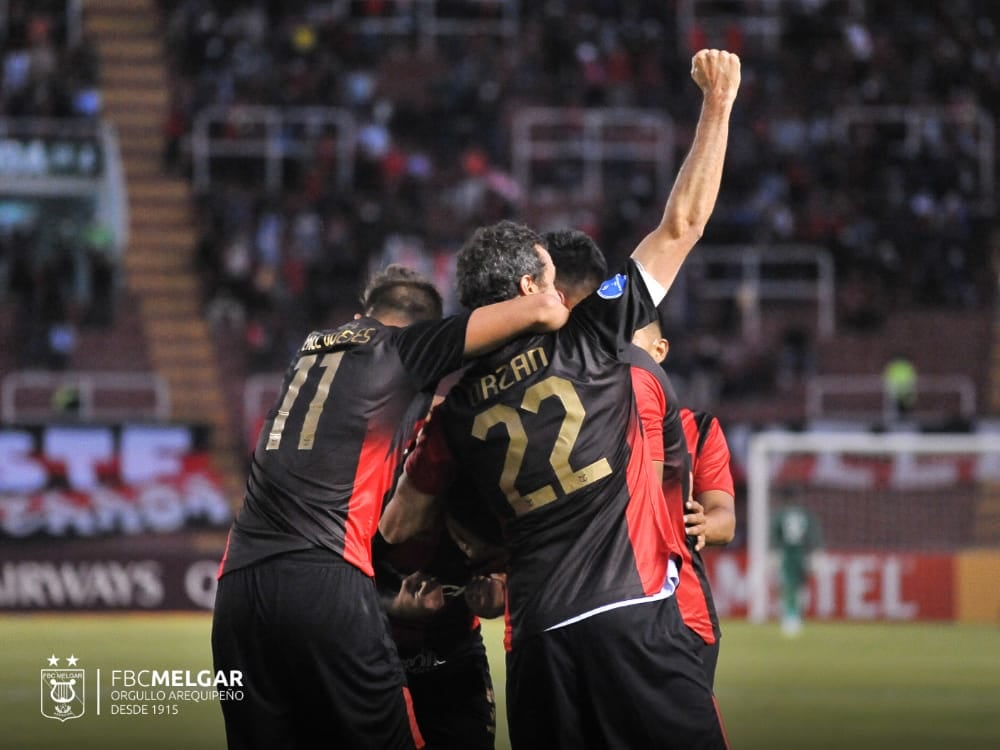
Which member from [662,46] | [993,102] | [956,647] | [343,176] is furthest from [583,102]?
[956,647]

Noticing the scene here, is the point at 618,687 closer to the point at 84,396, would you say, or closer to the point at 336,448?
the point at 336,448

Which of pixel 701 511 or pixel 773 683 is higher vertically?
pixel 701 511

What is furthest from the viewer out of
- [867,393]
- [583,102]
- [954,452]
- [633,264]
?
[583,102]

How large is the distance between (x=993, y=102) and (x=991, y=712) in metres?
18.9

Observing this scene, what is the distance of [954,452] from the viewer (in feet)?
70.8

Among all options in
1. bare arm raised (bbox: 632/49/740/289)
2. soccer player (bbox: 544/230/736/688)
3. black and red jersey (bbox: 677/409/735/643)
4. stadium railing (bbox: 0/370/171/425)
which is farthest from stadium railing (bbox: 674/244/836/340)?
bare arm raised (bbox: 632/49/740/289)

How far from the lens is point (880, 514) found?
2183 cm

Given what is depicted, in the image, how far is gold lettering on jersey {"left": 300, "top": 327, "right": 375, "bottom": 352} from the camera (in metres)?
5.42

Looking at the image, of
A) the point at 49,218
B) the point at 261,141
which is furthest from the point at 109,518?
the point at 261,141

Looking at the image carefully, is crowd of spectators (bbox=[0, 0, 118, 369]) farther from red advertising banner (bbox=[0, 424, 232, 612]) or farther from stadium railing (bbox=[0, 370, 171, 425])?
red advertising banner (bbox=[0, 424, 232, 612])

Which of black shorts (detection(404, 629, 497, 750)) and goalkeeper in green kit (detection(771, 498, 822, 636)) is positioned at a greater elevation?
black shorts (detection(404, 629, 497, 750))

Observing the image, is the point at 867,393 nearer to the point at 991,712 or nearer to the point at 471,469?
the point at 991,712

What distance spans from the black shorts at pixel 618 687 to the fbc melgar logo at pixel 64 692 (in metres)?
6.92

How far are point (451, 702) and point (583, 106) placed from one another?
2291cm
